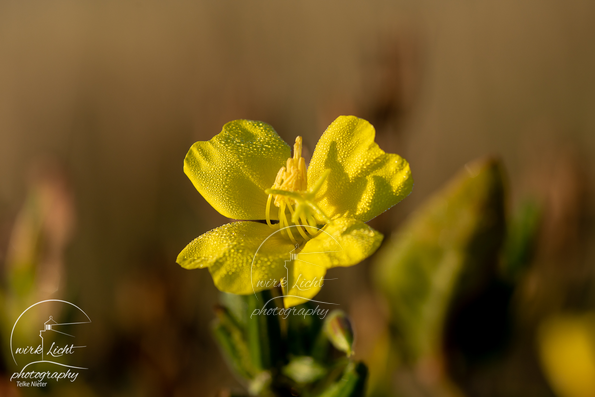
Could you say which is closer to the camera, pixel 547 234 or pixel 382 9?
pixel 547 234

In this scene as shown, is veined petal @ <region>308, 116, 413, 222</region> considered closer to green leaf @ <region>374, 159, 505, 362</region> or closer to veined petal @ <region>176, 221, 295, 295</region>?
veined petal @ <region>176, 221, 295, 295</region>

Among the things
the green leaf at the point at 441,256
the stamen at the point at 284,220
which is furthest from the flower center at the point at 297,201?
the green leaf at the point at 441,256

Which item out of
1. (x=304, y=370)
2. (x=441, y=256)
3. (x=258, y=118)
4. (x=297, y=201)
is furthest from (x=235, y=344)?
(x=258, y=118)

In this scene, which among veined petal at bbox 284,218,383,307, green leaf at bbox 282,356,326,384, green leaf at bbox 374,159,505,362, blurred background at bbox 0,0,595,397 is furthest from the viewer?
blurred background at bbox 0,0,595,397

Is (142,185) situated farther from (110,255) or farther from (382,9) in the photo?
(382,9)

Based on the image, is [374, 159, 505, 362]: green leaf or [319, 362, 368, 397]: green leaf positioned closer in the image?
[319, 362, 368, 397]: green leaf

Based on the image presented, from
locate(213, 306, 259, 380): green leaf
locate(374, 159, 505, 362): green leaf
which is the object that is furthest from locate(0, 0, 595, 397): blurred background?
locate(213, 306, 259, 380): green leaf

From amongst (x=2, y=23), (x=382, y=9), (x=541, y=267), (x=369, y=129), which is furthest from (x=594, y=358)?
(x=2, y=23)

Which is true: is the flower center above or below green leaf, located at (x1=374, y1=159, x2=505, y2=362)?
above
